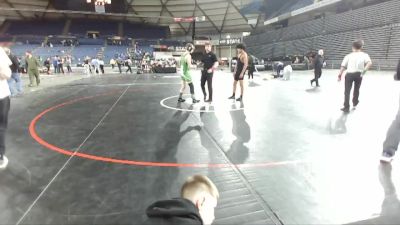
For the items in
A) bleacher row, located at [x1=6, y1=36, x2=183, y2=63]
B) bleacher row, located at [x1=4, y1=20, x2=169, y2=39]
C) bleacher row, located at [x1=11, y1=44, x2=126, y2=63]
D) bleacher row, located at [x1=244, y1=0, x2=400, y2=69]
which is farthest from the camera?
bleacher row, located at [x1=4, y1=20, x2=169, y2=39]

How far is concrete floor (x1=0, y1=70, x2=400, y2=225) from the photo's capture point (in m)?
2.75

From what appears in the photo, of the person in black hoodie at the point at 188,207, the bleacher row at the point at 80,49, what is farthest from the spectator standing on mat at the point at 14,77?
the bleacher row at the point at 80,49

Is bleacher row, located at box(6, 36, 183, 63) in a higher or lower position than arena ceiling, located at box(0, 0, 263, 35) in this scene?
lower

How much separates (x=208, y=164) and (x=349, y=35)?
24.5 m

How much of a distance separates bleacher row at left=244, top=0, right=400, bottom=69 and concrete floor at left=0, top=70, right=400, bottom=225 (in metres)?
15.7

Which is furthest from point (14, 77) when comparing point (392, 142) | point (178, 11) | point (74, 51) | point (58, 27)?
point (58, 27)

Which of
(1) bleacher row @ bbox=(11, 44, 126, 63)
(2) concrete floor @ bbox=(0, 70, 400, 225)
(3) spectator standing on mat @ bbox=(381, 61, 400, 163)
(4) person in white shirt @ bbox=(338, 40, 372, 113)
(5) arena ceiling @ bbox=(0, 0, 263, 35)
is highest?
(5) arena ceiling @ bbox=(0, 0, 263, 35)

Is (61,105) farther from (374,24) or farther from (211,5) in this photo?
(211,5)

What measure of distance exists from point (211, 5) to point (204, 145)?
4378cm

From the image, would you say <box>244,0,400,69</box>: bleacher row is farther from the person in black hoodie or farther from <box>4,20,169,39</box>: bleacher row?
<box>4,20,169,39</box>: bleacher row

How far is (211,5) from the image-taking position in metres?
44.9

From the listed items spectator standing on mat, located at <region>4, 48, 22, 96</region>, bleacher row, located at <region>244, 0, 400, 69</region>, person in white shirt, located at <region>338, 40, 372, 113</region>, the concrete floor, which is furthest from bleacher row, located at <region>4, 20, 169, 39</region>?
person in white shirt, located at <region>338, 40, 372, 113</region>

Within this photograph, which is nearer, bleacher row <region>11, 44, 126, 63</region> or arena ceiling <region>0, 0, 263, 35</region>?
bleacher row <region>11, 44, 126, 63</region>

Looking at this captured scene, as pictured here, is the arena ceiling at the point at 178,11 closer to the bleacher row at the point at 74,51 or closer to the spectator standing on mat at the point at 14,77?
the bleacher row at the point at 74,51
